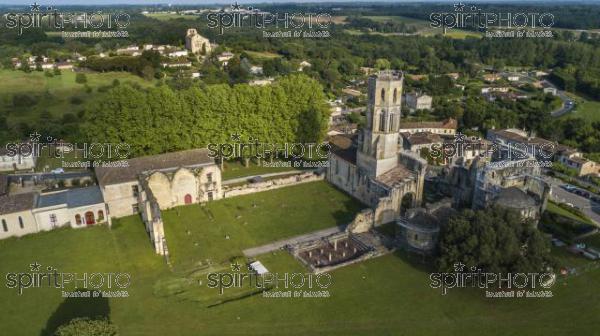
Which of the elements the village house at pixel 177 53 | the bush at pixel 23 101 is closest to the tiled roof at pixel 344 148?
the bush at pixel 23 101

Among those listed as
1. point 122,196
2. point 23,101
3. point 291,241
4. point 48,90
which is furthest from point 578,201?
point 48,90

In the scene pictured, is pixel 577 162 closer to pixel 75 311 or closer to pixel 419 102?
pixel 419 102

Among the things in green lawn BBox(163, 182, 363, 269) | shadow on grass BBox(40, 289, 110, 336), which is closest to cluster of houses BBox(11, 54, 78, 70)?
green lawn BBox(163, 182, 363, 269)

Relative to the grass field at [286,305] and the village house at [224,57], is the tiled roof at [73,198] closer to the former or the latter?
the grass field at [286,305]

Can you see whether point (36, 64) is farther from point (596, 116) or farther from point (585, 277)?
point (596, 116)

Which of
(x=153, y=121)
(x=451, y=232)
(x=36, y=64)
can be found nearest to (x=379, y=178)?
(x=451, y=232)
